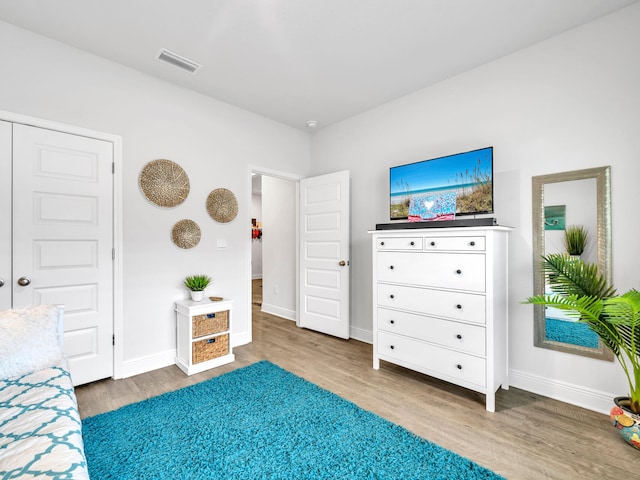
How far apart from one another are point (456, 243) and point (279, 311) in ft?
10.6

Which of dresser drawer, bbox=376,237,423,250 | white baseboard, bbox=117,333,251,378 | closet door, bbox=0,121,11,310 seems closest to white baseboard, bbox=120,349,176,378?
white baseboard, bbox=117,333,251,378

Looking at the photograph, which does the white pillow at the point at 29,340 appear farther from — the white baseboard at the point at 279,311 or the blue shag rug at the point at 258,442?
the white baseboard at the point at 279,311

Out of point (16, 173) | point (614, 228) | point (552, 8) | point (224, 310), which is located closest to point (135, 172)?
point (16, 173)

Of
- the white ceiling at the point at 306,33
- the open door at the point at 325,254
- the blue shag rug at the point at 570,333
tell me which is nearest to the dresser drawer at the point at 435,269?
the blue shag rug at the point at 570,333

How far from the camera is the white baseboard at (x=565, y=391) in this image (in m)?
2.12

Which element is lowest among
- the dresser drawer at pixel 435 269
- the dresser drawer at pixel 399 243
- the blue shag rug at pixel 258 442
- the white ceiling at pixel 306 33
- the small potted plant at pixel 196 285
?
the blue shag rug at pixel 258 442

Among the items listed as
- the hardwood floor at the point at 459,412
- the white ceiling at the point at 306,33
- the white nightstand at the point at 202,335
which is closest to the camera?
the hardwood floor at the point at 459,412

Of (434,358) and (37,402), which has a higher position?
(37,402)

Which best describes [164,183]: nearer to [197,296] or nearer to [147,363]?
[197,296]

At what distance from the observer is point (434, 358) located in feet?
7.95

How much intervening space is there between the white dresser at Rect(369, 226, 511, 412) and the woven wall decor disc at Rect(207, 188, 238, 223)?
164cm

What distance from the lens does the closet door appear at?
2.15m

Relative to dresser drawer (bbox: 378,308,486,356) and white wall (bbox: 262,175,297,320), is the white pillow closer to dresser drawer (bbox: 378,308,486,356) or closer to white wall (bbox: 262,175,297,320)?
dresser drawer (bbox: 378,308,486,356)

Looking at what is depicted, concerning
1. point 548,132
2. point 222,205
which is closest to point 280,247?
point 222,205
